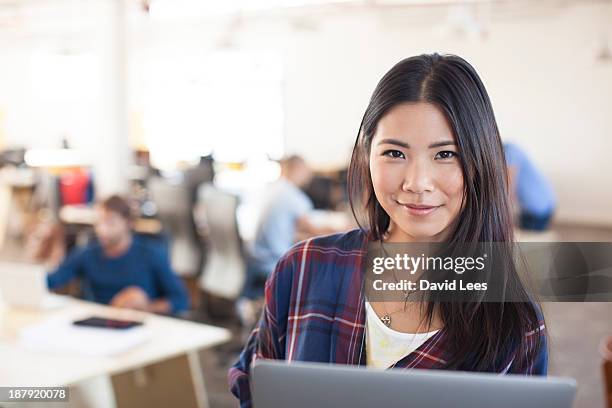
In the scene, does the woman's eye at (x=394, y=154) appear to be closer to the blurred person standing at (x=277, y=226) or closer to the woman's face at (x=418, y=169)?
the woman's face at (x=418, y=169)

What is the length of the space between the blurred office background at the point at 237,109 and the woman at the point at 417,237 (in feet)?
0.29

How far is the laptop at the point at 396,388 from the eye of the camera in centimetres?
74

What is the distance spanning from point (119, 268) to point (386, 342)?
2.24 m

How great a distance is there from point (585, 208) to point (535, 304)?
105cm

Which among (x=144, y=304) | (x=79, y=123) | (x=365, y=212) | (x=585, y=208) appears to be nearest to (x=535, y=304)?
(x=365, y=212)

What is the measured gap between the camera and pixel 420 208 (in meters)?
0.93

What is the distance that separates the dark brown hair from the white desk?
49 cm

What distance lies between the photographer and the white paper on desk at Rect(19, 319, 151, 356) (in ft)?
6.73

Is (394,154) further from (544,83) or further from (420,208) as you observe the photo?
(544,83)

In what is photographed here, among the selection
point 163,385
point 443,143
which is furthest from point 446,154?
point 163,385

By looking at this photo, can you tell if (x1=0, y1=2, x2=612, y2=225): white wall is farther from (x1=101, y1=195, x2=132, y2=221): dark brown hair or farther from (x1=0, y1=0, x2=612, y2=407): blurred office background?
(x1=101, y1=195, x2=132, y2=221): dark brown hair

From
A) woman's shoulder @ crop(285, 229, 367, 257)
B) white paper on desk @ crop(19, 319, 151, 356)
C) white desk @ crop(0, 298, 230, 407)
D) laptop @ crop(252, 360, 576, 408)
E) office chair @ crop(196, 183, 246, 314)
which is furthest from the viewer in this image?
office chair @ crop(196, 183, 246, 314)

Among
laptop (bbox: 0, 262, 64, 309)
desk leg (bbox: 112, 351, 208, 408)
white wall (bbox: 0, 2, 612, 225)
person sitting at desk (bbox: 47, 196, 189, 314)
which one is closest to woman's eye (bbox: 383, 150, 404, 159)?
white wall (bbox: 0, 2, 612, 225)

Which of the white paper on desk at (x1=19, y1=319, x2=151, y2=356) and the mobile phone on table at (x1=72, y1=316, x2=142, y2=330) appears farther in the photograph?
the mobile phone on table at (x1=72, y1=316, x2=142, y2=330)
